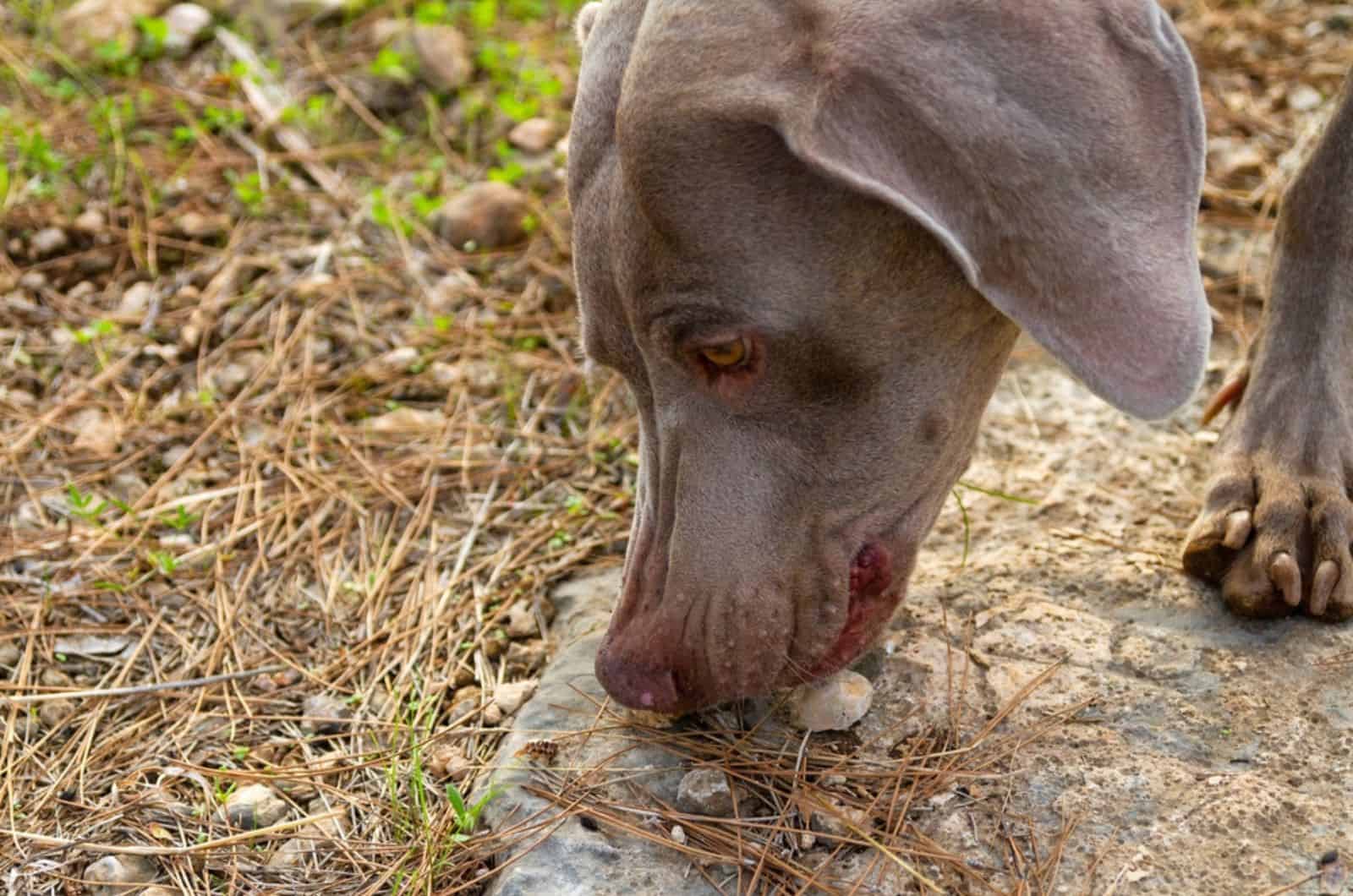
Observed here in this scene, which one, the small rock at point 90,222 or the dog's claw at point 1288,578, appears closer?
the dog's claw at point 1288,578

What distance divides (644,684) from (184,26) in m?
4.13

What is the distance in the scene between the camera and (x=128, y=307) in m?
4.48

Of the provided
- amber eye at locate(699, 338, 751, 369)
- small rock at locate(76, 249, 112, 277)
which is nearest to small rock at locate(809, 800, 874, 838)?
amber eye at locate(699, 338, 751, 369)

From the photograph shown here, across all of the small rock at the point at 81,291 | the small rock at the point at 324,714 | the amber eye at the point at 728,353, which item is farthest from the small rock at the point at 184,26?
the amber eye at the point at 728,353

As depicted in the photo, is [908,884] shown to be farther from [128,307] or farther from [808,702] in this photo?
[128,307]

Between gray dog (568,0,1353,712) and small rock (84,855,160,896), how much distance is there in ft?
2.98

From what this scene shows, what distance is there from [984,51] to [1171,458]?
1.62 meters

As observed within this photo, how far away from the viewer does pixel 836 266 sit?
8.19ft

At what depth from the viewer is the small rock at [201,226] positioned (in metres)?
4.75

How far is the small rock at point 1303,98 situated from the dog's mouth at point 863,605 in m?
3.23

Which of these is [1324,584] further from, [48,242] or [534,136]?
[48,242]

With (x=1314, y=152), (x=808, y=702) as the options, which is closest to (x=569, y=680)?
(x=808, y=702)

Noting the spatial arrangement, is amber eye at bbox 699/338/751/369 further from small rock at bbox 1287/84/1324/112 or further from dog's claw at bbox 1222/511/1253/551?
small rock at bbox 1287/84/1324/112

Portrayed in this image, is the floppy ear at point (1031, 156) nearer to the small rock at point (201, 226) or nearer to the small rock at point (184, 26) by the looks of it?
the small rock at point (201, 226)
